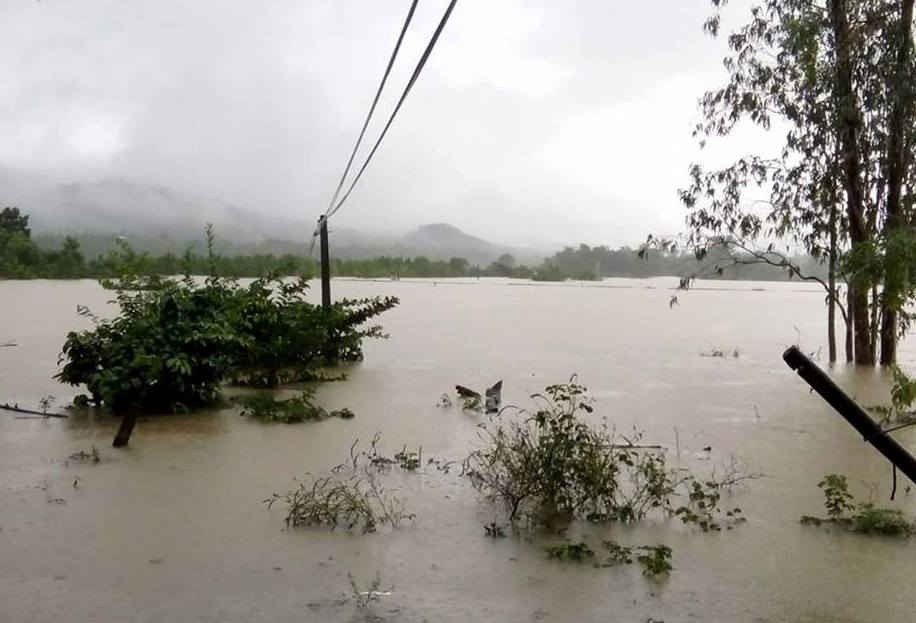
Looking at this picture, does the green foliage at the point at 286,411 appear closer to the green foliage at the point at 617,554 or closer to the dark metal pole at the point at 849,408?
the green foliage at the point at 617,554

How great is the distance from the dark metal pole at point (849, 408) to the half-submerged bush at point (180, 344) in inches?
113

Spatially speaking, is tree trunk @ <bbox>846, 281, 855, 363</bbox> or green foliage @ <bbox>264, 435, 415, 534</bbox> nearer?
green foliage @ <bbox>264, 435, 415, 534</bbox>

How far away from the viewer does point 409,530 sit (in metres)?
2.65

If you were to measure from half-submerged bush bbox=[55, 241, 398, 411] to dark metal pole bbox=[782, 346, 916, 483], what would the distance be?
2865mm

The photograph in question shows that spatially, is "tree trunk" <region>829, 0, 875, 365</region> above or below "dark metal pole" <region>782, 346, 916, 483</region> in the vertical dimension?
above

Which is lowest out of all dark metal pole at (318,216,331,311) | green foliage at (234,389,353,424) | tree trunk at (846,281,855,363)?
green foliage at (234,389,353,424)

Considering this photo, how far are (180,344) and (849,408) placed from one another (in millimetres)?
3643

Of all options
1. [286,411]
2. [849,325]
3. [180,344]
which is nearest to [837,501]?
[286,411]

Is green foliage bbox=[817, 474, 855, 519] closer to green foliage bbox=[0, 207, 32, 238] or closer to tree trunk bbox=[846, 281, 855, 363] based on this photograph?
tree trunk bbox=[846, 281, 855, 363]

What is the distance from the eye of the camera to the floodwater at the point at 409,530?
2082 mm

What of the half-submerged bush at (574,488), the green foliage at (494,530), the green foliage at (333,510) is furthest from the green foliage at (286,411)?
the green foliage at (494,530)

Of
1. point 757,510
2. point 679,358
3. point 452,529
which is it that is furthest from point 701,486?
point 679,358

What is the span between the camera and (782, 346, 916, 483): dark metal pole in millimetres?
1833

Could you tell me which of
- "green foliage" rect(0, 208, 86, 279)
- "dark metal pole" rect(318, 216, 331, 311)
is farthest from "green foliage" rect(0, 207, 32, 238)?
"dark metal pole" rect(318, 216, 331, 311)
